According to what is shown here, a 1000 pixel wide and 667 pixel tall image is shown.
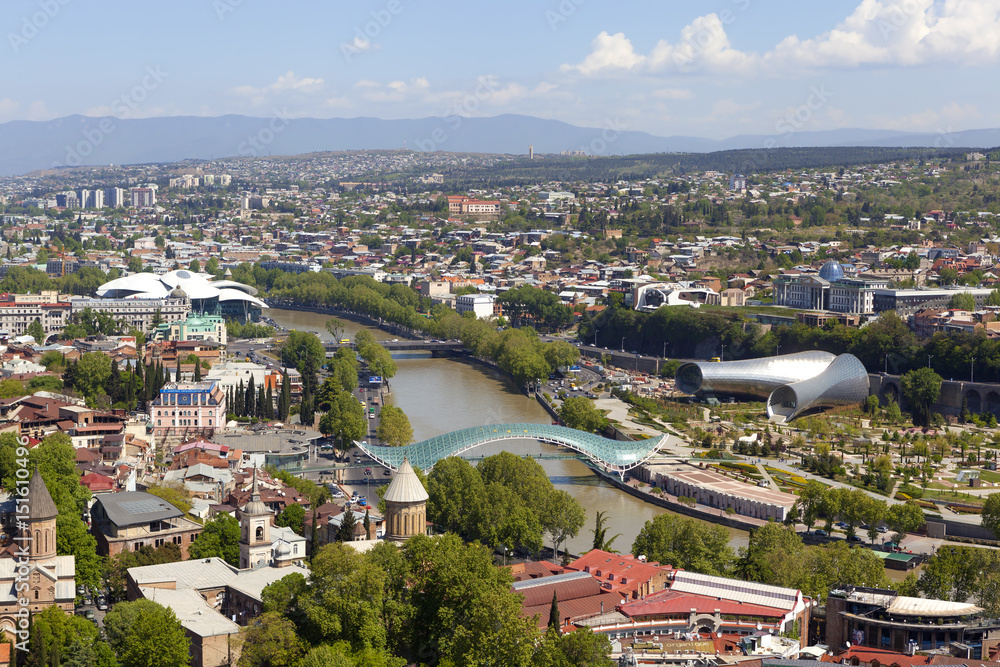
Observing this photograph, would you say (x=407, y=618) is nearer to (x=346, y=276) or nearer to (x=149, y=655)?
(x=149, y=655)

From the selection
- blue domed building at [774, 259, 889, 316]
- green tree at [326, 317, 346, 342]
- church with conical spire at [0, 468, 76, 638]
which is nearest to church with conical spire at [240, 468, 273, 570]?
church with conical spire at [0, 468, 76, 638]

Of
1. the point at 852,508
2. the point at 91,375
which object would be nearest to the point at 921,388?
the point at 852,508

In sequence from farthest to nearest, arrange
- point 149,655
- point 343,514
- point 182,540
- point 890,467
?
point 890,467 < point 343,514 < point 182,540 < point 149,655

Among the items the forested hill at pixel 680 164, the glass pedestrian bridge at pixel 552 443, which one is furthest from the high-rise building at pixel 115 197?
the glass pedestrian bridge at pixel 552 443

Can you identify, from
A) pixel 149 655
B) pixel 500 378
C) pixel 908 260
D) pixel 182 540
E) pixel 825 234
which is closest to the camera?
pixel 149 655

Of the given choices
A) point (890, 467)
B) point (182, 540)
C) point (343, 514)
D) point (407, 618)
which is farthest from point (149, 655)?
point (890, 467)

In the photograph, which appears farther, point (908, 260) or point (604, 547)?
point (908, 260)
